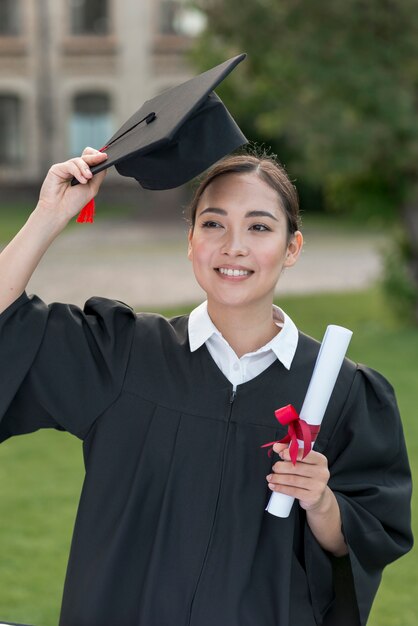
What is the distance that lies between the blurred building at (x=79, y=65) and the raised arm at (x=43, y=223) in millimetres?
25133

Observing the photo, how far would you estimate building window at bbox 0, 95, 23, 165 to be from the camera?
27.7m

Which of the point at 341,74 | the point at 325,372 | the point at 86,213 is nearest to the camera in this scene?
the point at 325,372

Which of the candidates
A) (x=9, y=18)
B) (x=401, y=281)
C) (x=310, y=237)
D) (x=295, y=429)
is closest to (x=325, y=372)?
(x=295, y=429)

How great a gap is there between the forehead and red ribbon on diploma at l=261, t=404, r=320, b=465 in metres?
0.48

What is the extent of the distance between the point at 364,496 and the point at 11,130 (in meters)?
26.7

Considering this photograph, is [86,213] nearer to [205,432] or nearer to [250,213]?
[250,213]

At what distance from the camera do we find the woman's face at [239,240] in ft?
7.04

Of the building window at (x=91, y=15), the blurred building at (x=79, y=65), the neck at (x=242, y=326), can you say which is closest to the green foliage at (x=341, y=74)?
the neck at (x=242, y=326)

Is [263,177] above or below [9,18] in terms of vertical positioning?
below

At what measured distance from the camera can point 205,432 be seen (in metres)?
2.18

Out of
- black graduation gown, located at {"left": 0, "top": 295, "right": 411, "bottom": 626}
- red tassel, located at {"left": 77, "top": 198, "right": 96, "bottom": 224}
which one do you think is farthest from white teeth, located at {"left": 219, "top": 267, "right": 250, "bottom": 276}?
red tassel, located at {"left": 77, "top": 198, "right": 96, "bottom": 224}

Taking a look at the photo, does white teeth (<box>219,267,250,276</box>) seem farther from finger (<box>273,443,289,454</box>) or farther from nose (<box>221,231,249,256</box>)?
finger (<box>273,443,289,454</box>)

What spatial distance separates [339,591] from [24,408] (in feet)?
2.74

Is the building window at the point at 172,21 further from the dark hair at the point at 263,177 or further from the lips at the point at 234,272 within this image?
the lips at the point at 234,272
